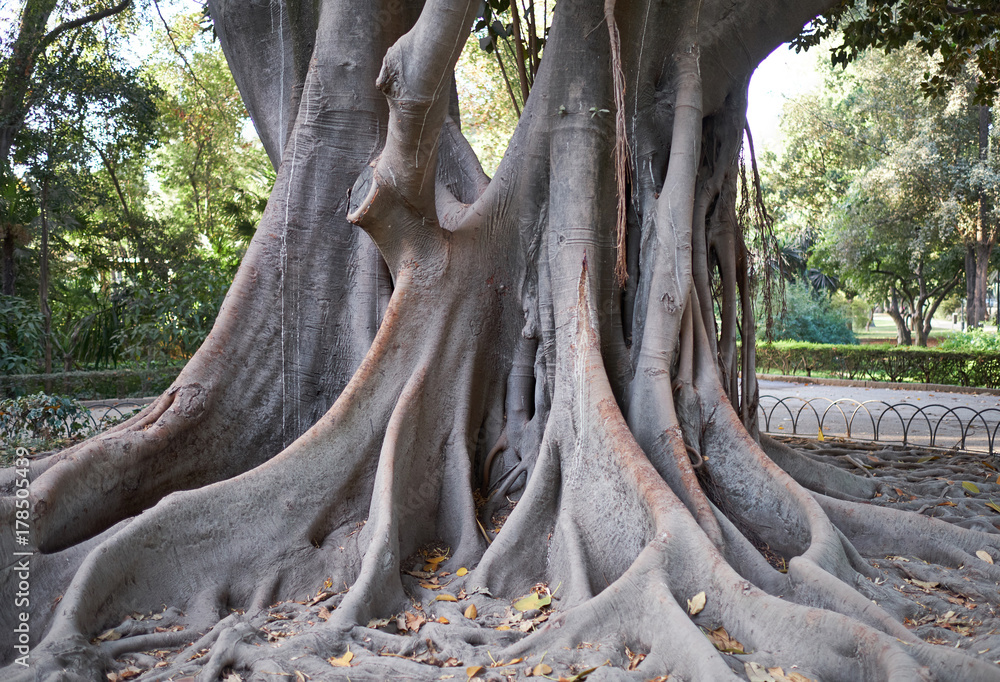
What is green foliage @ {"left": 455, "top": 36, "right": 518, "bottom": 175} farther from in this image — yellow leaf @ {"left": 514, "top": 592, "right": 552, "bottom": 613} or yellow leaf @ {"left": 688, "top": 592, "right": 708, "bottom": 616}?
yellow leaf @ {"left": 688, "top": 592, "right": 708, "bottom": 616}

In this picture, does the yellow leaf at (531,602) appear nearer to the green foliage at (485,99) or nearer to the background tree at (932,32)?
the background tree at (932,32)

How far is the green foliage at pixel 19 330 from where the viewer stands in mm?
10977

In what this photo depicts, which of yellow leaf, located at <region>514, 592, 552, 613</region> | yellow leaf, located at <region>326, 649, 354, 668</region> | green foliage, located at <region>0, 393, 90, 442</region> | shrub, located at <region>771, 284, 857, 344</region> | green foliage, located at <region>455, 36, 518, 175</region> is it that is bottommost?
yellow leaf, located at <region>514, 592, 552, 613</region>

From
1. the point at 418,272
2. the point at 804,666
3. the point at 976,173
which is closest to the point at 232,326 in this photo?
the point at 418,272

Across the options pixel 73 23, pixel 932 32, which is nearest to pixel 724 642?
pixel 932 32

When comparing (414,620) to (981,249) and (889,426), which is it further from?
(981,249)

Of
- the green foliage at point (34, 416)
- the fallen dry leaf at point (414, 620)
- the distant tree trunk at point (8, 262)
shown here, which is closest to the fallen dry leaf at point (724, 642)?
the fallen dry leaf at point (414, 620)

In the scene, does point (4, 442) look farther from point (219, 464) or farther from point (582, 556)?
point (582, 556)

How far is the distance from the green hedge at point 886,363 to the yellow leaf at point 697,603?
11976mm

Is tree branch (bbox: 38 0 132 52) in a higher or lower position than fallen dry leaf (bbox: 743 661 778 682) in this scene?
higher

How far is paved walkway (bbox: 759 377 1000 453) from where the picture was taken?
9.34 meters

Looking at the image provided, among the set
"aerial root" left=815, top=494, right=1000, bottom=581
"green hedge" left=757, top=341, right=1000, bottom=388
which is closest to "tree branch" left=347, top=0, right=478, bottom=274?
"aerial root" left=815, top=494, right=1000, bottom=581

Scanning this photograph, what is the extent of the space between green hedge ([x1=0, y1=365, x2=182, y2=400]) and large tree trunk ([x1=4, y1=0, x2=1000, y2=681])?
8.52m

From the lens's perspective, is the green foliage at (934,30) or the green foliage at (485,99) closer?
the green foliage at (934,30)
